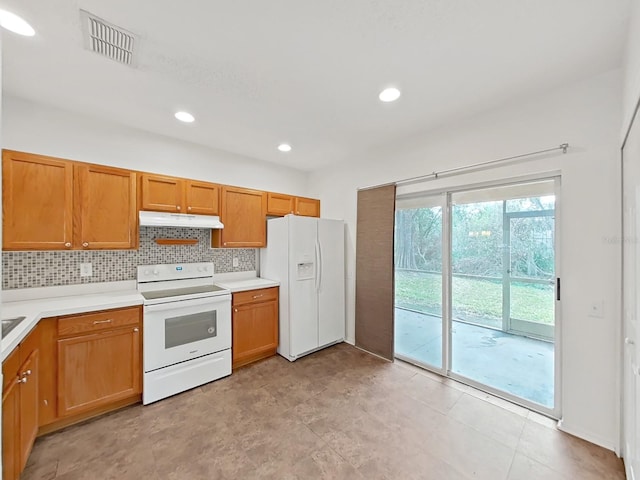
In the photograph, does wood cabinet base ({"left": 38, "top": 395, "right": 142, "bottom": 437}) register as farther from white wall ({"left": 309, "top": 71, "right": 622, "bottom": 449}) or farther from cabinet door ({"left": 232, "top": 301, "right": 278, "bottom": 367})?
white wall ({"left": 309, "top": 71, "right": 622, "bottom": 449})

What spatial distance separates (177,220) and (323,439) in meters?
2.40

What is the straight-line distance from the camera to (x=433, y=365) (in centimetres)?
320

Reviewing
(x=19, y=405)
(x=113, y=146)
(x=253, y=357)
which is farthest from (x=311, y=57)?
(x=253, y=357)

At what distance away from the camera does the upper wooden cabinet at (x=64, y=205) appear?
228 centimetres

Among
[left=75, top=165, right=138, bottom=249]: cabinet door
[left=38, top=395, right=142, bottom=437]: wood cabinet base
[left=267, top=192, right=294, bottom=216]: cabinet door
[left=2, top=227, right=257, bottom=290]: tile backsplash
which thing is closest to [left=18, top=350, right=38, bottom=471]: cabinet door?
[left=38, top=395, right=142, bottom=437]: wood cabinet base

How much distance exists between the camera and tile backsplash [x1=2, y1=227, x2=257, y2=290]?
2.49 metres

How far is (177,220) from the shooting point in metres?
3.01

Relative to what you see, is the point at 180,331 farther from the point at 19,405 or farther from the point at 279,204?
the point at 279,204

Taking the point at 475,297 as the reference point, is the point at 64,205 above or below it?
above

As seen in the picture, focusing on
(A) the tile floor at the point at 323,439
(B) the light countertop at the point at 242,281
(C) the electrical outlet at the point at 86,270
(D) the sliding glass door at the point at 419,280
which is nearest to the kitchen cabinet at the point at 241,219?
(B) the light countertop at the point at 242,281

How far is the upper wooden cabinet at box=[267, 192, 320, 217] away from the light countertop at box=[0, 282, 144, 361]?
183cm

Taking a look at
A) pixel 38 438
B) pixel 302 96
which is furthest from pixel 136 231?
pixel 302 96

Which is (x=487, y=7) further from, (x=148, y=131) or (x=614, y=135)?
(x=148, y=131)

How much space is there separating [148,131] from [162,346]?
2205 millimetres
